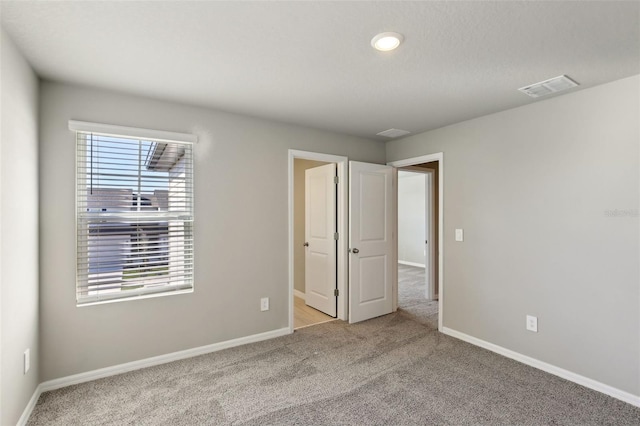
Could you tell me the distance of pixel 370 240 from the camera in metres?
4.20

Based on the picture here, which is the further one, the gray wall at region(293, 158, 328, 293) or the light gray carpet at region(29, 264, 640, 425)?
the gray wall at region(293, 158, 328, 293)

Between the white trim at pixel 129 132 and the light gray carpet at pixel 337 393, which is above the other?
the white trim at pixel 129 132

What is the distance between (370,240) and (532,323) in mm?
1892

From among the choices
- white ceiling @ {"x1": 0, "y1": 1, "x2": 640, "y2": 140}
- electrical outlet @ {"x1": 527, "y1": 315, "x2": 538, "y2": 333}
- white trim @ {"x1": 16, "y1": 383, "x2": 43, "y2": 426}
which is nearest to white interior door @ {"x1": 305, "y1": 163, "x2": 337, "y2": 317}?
white ceiling @ {"x1": 0, "y1": 1, "x2": 640, "y2": 140}

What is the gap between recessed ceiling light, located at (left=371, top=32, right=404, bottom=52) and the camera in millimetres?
1842

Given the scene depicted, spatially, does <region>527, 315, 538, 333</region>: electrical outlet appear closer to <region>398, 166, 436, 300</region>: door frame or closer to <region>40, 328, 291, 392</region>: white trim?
<region>398, 166, 436, 300</region>: door frame

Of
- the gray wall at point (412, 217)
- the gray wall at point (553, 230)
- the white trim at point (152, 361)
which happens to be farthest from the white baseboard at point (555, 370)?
the gray wall at point (412, 217)

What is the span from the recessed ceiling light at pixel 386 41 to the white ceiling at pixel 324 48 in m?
0.04

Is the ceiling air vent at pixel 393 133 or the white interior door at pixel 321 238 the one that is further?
the white interior door at pixel 321 238

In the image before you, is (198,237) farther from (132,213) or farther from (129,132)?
(129,132)

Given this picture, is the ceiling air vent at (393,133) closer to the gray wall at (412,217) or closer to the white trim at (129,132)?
the white trim at (129,132)

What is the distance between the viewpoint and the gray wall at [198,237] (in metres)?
2.50

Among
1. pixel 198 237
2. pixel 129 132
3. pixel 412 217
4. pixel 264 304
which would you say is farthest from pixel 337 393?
pixel 412 217

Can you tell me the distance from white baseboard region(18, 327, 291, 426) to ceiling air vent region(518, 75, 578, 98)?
3230 mm
